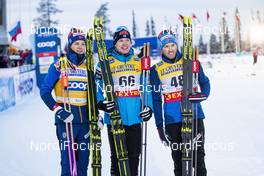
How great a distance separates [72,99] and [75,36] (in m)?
0.69

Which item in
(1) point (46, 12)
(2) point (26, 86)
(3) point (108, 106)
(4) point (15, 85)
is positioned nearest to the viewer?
(3) point (108, 106)

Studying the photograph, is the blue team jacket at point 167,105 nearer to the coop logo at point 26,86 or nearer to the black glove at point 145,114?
the black glove at point 145,114

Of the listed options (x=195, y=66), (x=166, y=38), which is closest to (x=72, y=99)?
(x=166, y=38)

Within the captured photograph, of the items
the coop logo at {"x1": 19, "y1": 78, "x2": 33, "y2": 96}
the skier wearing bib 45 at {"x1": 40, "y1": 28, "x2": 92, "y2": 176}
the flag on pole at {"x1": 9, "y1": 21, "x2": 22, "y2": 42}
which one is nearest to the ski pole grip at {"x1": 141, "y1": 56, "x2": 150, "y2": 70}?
the skier wearing bib 45 at {"x1": 40, "y1": 28, "x2": 92, "y2": 176}

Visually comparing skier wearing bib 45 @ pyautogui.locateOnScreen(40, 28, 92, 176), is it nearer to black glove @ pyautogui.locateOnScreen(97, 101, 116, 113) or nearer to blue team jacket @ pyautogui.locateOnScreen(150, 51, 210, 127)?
black glove @ pyautogui.locateOnScreen(97, 101, 116, 113)

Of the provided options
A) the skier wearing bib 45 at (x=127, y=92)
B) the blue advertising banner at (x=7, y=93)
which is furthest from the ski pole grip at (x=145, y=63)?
the blue advertising banner at (x=7, y=93)

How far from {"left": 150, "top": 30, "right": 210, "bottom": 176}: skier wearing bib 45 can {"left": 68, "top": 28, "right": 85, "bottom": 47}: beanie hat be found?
0.88 m

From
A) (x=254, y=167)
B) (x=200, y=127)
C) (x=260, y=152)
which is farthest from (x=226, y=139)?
(x=200, y=127)

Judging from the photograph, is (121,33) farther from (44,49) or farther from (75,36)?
(44,49)

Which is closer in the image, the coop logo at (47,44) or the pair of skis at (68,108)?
the pair of skis at (68,108)

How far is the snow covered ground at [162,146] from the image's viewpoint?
536 cm

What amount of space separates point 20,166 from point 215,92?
10.2m

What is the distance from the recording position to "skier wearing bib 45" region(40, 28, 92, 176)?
378 centimetres

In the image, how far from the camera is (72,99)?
3799 mm
